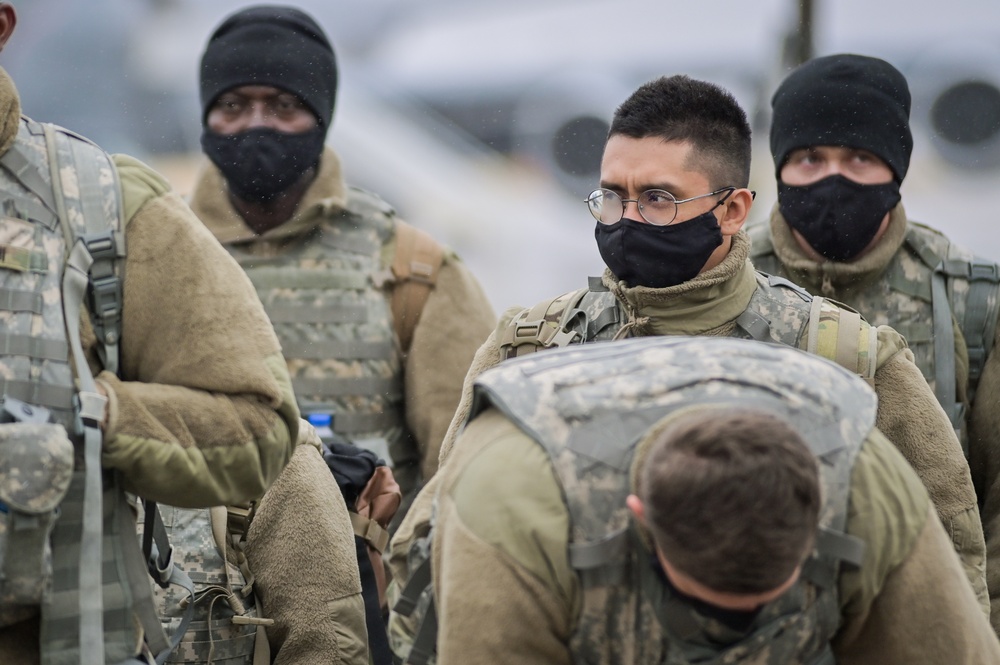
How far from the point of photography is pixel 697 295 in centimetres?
380

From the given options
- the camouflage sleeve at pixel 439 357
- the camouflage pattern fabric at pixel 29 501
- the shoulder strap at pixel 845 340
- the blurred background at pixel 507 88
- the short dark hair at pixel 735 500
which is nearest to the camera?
the short dark hair at pixel 735 500

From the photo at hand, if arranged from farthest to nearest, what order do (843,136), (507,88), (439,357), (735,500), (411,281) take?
(507,88)
(411,281)
(439,357)
(843,136)
(735,500)

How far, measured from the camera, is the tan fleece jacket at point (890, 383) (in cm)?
364

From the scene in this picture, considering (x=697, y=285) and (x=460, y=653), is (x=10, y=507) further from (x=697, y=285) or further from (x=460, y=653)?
(x=697, y=285)

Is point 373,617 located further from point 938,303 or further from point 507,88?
point 507,88

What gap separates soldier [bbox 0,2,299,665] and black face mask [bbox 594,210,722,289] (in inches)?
40.7

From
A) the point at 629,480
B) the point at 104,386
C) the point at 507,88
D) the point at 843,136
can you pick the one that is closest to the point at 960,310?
the point at 843,136

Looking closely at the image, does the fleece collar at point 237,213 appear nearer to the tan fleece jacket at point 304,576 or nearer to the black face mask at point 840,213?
the black face mask at point 840,213

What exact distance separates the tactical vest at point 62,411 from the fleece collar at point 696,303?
4.47 ft

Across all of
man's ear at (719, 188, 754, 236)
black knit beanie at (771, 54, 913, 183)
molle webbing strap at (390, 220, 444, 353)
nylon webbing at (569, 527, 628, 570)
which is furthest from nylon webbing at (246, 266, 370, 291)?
nylon webbing at (569, 527, 628, 570)

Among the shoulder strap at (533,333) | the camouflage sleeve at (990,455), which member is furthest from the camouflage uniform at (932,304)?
Result: the shoulder strap at (533,333)

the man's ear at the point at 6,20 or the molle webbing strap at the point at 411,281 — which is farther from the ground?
the man's ear at the point at 6,20

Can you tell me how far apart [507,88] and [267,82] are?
957cm

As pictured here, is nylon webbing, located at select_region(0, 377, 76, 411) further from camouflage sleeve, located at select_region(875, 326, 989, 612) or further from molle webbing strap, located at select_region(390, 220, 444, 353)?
molle webbing strap, located at select_region(390, 220, 444, 353)
